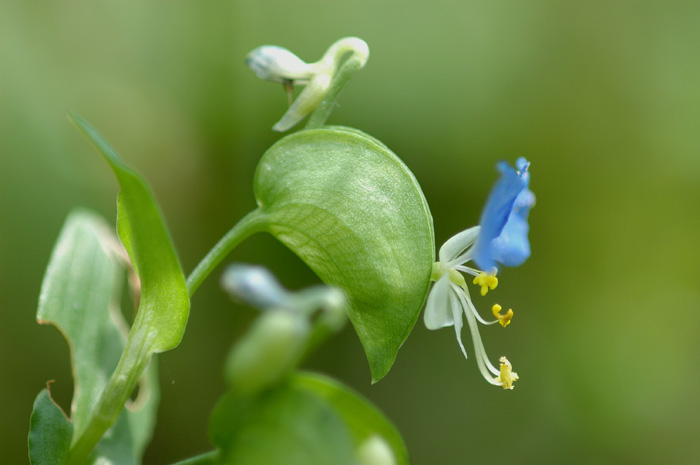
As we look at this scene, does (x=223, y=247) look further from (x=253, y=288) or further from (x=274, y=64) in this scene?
(x=253, y=288)

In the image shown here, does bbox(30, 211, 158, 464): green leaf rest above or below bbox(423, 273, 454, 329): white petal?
below

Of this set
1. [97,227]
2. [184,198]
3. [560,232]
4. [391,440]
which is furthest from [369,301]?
[560,232]

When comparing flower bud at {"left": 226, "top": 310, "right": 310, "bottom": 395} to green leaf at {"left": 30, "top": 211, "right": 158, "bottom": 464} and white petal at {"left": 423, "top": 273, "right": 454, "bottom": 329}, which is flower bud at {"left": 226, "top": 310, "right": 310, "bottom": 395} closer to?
white petal at {"left": 423, "top": 273, "right": 454, "bottom": 329}

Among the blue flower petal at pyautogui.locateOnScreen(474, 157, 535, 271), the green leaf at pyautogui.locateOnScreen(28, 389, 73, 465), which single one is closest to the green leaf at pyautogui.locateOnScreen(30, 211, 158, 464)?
the green leaf at pyautogui.locateOnScreen(28, 389, 73, 465)

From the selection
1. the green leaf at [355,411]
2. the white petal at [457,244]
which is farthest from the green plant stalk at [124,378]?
the white petal at [457,244]

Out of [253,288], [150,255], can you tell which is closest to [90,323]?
[150,255]

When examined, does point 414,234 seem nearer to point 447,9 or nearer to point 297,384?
point 297,384
